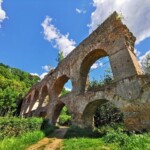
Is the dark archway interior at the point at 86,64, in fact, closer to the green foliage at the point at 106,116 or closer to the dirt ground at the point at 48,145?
the green foliage at the point at 106,116

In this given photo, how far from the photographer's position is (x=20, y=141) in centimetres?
848

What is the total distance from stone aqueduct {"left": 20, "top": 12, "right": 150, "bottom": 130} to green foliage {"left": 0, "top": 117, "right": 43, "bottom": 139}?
124 inches

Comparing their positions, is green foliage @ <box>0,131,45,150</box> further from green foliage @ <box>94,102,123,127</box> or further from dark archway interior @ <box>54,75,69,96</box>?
dark archway interior @ <box>54,75,69,96</box>

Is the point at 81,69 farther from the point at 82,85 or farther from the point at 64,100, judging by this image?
the point at 64,100

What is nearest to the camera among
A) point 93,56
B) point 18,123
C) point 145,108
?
point 145,108

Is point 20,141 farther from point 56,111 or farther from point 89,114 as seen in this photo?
point 56,111

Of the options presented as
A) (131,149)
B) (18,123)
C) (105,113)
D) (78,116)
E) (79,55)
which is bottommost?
(131,149)

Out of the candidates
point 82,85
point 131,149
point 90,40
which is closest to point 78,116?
point 82,85

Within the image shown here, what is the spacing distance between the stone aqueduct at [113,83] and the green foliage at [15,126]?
3154 millimetres

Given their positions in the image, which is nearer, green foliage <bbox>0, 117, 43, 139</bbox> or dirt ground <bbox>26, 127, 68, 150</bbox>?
dirt ground <bbox>26, 127, 68, 150</bbox>

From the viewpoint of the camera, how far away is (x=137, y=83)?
28.3 feet

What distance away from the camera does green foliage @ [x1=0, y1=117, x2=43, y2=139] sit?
893 cm

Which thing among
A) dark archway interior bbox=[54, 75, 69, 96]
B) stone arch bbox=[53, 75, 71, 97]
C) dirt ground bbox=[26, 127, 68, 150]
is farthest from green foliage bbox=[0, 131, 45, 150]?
dark archway interior bbox=[54, 75, 69, 96]

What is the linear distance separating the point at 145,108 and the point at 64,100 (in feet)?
25.5
